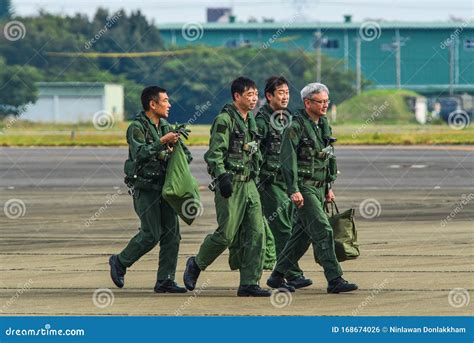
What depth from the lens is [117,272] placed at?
44.6ft

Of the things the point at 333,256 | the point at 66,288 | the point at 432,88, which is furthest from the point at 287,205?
the point at 432,88

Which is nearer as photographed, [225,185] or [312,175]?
[225,185]

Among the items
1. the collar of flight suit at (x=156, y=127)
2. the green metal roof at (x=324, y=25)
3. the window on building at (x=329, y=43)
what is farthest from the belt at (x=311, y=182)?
the window on building at (x=329, y=43)

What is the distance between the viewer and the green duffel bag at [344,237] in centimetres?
1354

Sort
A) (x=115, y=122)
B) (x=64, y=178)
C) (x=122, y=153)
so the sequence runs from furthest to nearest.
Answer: (x=115, y=122), (x=122, y=153), (x=64, y=178)

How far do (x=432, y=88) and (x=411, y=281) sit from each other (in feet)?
331

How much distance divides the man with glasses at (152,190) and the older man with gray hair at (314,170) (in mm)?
998

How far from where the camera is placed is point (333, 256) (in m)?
13.2

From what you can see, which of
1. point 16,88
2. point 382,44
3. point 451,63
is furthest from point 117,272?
point 382,44

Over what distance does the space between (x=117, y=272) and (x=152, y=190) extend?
0.88 metres

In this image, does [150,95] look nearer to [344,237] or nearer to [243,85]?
[243,85]

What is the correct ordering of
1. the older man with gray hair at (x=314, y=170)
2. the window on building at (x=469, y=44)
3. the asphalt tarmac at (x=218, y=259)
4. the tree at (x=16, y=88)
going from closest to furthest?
the asphalt tarmac at (x=218, y=259) < the older man with gray hair at (x=314, y=170) < the tree at (x=16, y=88) < the window on building at (x=469, y=44)

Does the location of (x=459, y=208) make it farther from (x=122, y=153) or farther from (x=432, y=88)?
(x=432, y=88)

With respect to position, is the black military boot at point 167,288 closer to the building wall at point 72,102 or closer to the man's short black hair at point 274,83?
the man's short black hair at point 274,83
